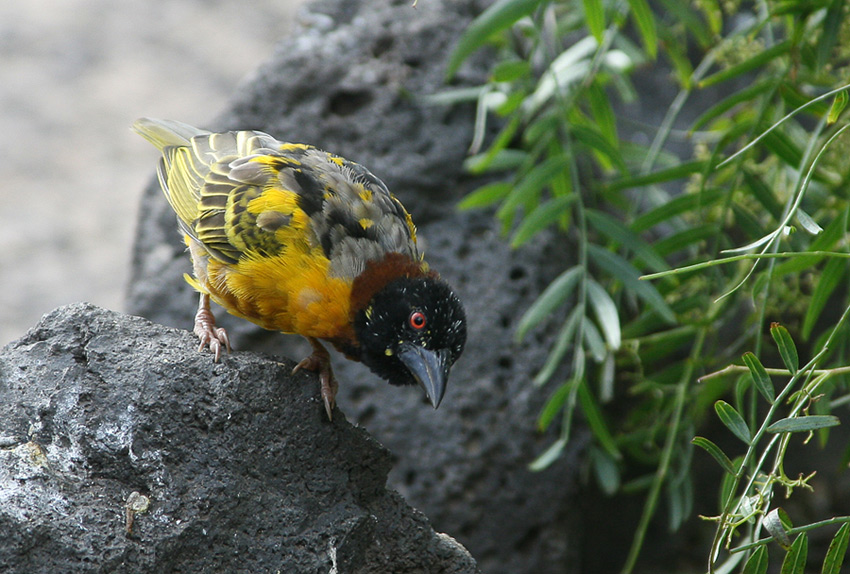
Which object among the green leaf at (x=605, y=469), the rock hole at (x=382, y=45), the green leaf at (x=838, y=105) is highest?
the green leaf at (x=838, y=105)

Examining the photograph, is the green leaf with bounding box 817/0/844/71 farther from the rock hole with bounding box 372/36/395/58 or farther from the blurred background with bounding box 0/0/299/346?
the blurred background with bounding box 0/0/299/346

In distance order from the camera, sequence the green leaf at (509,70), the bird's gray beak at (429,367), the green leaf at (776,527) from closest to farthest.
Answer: the green leaf at (776,527)
the bird's gray beak at (429,367)
the green leaf at (509,70)

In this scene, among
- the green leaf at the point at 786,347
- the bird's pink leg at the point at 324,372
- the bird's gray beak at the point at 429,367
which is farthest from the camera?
the bird's gray beak at the point at 429,367

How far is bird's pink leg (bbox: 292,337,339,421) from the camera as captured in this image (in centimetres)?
251

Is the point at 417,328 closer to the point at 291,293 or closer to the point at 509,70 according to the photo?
the point at 291,293

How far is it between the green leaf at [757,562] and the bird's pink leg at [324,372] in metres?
1.18

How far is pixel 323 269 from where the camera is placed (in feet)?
9.42

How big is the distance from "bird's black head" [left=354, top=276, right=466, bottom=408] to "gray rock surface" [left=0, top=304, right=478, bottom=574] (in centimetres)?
30

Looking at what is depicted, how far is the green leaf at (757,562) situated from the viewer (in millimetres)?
2061

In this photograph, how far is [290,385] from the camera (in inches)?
99.1

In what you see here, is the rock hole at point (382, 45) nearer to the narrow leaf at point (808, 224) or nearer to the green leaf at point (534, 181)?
the green leaf at point (534, 181)

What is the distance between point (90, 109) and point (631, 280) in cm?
781

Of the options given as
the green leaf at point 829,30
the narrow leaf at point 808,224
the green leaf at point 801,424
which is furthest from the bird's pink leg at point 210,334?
the green leaf at point 829,30

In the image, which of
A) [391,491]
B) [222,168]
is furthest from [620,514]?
[222,168]
